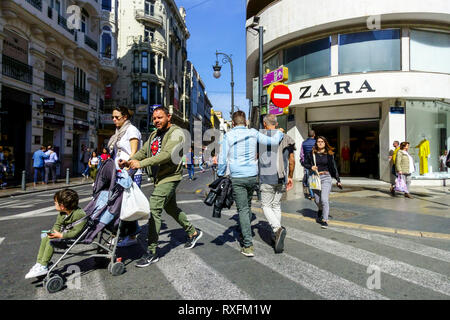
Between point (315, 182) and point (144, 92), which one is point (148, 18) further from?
point (315, 182)

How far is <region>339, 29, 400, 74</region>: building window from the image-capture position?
42.6 feet

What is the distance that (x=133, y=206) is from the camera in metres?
3.20

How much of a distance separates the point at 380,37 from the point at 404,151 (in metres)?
6.31

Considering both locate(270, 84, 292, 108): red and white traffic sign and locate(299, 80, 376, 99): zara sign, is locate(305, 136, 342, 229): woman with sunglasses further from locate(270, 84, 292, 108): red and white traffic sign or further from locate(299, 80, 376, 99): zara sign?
locate(299, 80, 376, 99): zara sign

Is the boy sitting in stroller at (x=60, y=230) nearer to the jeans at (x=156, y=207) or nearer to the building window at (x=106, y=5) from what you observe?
the jeans at (x=156, y=207)

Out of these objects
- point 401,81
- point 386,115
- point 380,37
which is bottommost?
point 386,115

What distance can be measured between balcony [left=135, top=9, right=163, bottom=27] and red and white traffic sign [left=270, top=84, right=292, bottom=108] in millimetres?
32694

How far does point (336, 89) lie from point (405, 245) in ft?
32.9

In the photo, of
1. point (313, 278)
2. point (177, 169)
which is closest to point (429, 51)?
point (313, 278)

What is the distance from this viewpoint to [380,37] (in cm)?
1310

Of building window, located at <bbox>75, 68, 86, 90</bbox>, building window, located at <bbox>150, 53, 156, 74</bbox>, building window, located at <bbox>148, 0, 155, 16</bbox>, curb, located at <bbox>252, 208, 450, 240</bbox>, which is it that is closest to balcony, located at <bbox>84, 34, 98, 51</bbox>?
building window, located at <bbox>75, 68, 86, 90</bbox>
